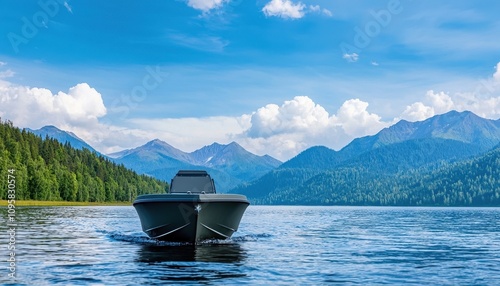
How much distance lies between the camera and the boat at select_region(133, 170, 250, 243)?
3712cm

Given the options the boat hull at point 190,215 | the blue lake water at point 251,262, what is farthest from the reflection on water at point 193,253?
the boat hull at point 190,215

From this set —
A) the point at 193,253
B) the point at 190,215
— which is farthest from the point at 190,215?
the point at 193,253

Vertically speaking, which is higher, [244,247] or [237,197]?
[237,197]

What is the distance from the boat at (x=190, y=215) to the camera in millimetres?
37125

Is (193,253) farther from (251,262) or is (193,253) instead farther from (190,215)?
(251,262)

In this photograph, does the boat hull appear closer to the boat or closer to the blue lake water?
the boat

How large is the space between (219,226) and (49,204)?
149 metres

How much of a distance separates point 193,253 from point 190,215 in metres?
4.19

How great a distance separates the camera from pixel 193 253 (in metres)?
33.2

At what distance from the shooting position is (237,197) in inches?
1575

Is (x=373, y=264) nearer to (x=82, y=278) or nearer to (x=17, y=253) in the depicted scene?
(x=82, y=278)

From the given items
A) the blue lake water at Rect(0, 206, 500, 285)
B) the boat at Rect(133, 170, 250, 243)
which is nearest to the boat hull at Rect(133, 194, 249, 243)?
the boat at Rect(133, 170, 250, 243)

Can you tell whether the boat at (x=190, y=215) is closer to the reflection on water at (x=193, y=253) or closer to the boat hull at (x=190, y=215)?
the boat hull at (x=190, y=215)

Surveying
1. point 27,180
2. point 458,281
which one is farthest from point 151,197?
point 27,180
